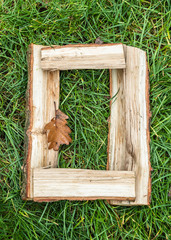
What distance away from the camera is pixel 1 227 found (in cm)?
233

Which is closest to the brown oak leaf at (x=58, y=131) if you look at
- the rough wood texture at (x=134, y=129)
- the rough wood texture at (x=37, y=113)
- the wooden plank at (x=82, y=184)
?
the rough wood texture at (x=37, y=113)

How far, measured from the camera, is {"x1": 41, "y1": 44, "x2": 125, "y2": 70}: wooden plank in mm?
2211

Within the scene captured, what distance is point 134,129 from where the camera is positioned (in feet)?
7.41

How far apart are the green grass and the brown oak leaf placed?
0.14m

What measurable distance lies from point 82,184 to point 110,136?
526 mm

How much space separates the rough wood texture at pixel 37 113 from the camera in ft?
7.13

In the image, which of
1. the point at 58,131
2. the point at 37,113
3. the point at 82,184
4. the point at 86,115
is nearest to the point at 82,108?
the point at 86,115

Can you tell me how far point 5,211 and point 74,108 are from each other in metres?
1.16

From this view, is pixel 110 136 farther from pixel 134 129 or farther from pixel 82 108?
pixel 82 108

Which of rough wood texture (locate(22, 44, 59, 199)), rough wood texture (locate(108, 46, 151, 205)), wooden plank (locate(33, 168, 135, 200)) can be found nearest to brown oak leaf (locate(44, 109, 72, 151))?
rough wood texture (locate(22, 44, 59, 199))

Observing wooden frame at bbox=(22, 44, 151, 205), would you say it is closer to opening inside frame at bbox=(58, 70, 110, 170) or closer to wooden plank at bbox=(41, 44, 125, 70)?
wooden plank at bbox=(41, 44, 125, 70)

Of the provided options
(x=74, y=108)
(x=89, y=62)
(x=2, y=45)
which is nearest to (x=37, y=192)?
(x=74, y=108)

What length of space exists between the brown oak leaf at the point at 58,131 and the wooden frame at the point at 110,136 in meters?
0.05

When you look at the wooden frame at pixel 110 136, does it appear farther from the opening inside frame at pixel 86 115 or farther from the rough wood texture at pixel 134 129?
the opening inside frame at pixel 86 115
